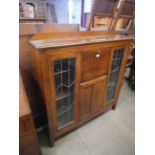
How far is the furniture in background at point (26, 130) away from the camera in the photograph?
2.75 ft

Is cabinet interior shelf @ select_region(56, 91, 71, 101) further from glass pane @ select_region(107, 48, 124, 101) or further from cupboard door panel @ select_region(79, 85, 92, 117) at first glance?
glass pane @ select_region(107, 48, 124, 101)

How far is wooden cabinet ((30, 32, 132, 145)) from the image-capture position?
40.3 inches

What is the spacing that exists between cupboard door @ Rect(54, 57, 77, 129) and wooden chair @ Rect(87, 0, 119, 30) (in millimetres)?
575

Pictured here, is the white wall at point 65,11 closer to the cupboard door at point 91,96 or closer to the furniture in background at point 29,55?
the furniture in background at point 29,55

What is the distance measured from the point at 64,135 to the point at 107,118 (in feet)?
2.36

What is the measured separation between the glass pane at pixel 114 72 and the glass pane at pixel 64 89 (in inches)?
24.2

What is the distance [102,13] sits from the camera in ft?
4.62

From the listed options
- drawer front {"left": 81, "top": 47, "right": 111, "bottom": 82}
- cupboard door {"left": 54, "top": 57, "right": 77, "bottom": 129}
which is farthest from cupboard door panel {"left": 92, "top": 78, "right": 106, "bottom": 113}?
cupboard door {"left": 54, "top": 57, "right": 77, "bottom": 129}

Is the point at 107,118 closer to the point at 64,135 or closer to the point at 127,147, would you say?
the point at 127,147

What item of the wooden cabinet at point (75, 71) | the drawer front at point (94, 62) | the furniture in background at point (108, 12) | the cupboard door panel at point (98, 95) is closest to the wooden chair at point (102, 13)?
the furniture in background at point (108, 12)

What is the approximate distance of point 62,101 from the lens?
1.33 m
